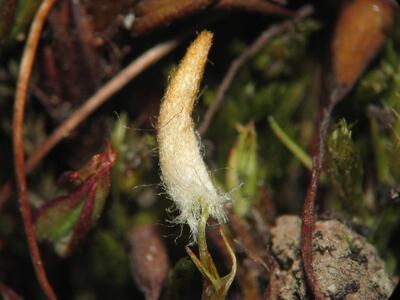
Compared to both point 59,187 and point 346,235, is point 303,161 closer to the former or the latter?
point 346,235

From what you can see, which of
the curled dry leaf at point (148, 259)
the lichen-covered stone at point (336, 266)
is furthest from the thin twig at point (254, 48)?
the lichen-covered stone at point (336, 266)

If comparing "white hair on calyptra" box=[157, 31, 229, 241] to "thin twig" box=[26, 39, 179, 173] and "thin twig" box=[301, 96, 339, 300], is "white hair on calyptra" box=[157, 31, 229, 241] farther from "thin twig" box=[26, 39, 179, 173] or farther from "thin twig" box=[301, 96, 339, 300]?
"thin twig" box=[26, 39, 179, 173]

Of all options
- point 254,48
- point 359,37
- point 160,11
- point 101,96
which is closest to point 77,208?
point 101,96

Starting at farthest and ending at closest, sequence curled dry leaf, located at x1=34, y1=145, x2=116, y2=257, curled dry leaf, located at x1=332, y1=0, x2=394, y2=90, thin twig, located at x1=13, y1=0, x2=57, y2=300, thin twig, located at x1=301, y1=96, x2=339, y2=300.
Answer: curled dry leaf, located at x1=332, y1=0, x2=394, y2=90
thin twig, located at x1=13, y1=0, x2=57, y2=300
curled dry leaf, located at x1=34, y1=145, x2=116, y2=257
thin twig, located at x1=301, y1=96, x2=339, y2=300

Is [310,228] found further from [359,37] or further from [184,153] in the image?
[359,37]

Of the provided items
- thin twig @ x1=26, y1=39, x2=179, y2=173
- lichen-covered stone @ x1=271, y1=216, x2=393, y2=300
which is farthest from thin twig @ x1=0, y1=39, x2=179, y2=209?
lichen-covered stone @ x1=271, y1=216, x2=393, y2=300
